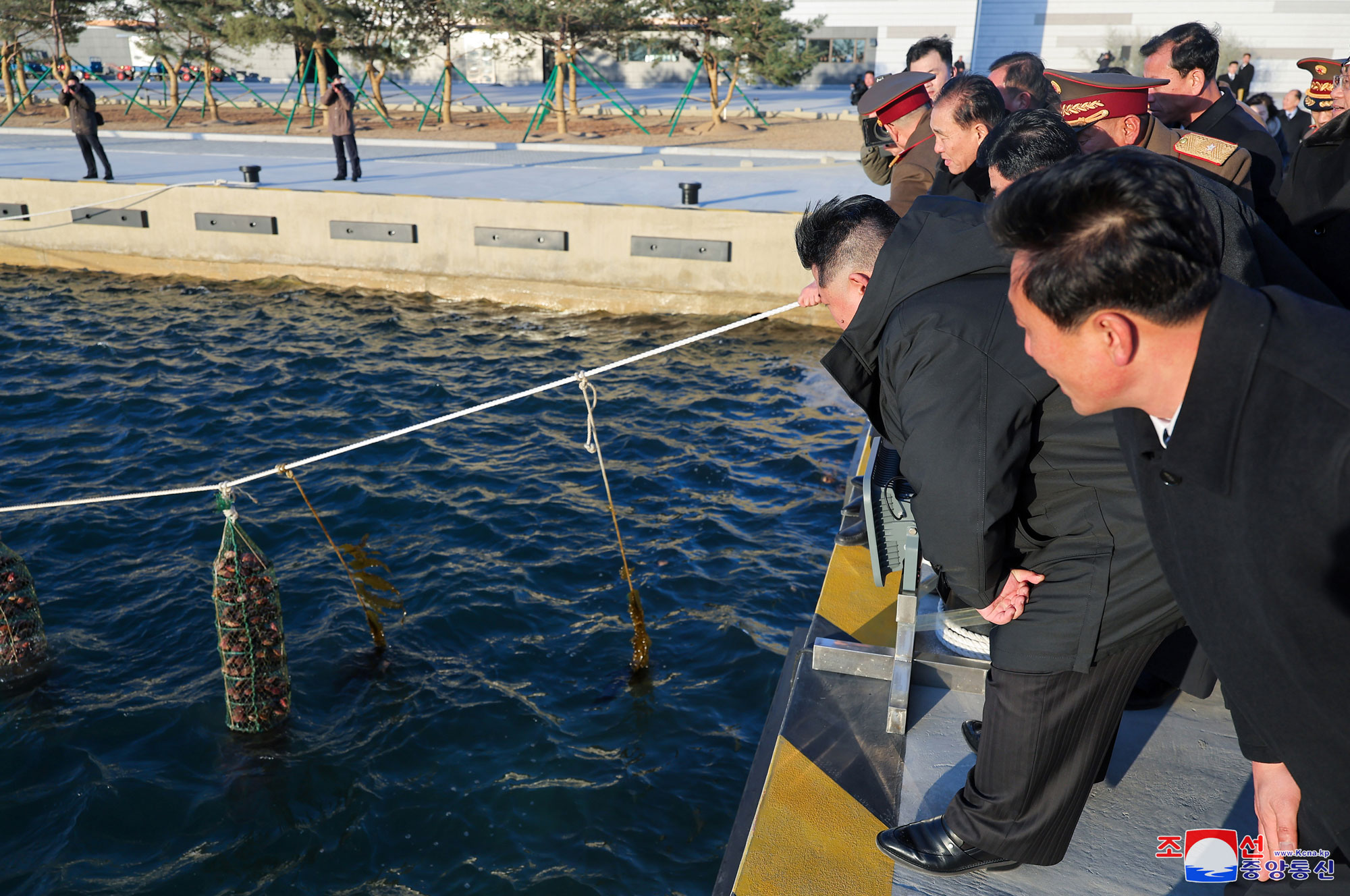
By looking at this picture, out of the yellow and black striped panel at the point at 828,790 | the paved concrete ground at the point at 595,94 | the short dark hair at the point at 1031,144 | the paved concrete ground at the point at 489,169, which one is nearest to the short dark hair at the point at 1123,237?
the short dark hair at the point at 1031,144

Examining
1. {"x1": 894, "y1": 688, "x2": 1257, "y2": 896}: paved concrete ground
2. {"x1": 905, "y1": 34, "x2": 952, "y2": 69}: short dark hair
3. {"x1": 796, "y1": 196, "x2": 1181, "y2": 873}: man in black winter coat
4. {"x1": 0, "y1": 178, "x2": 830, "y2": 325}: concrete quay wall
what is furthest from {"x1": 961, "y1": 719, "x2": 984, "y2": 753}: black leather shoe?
{"x1": 0, "y1": 178, "x2": 830, "y2": 325}: concrete quay wall

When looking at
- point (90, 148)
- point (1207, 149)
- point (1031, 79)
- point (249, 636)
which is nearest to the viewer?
point (1207, 149)

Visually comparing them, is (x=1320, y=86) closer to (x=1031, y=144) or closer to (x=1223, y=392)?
(x=1031, y=144)

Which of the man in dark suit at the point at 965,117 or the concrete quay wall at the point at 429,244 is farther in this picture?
the concrete quay wall at the point at 429,244

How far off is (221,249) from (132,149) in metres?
8.60

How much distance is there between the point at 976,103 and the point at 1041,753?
2791 mm

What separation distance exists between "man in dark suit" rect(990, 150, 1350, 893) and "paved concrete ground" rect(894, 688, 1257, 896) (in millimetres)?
1227

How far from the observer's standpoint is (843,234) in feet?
7.95

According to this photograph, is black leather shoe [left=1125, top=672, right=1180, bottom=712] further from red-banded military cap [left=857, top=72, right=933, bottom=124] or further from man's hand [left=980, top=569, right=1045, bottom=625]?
red-banded military cap [left=857, top=72, right=933, bottom=124]

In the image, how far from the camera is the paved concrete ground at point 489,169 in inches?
555

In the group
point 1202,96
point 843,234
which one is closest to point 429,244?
point 1202,96

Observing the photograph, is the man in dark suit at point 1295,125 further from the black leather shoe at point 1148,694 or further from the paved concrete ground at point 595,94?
the paved concrete ground at point 595,94

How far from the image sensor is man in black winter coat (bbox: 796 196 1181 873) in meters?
2.10

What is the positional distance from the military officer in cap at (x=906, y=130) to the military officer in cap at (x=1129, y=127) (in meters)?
1.34
